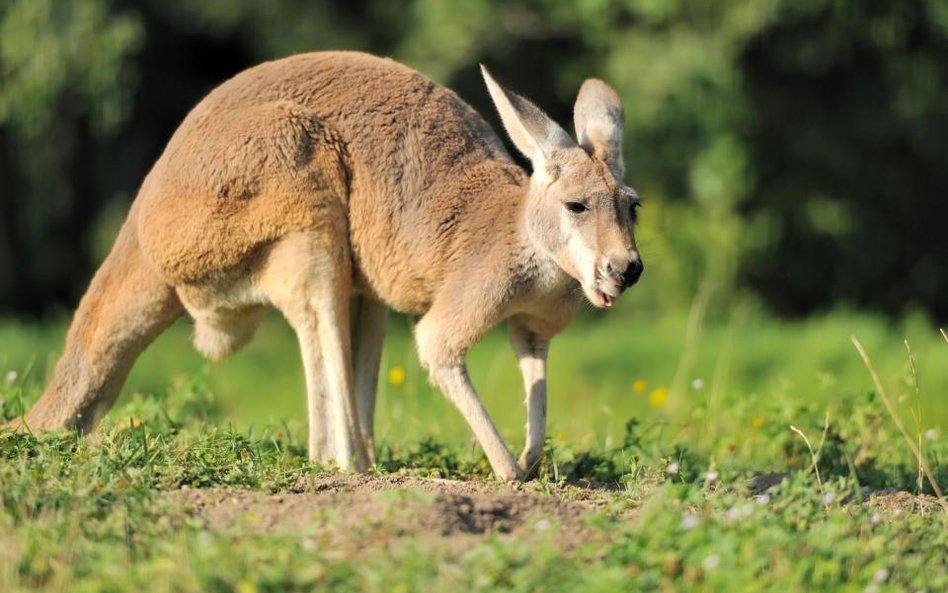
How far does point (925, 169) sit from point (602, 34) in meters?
4.49

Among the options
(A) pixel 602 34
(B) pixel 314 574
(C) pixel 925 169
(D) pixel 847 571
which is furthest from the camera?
(C) pixel 925 169

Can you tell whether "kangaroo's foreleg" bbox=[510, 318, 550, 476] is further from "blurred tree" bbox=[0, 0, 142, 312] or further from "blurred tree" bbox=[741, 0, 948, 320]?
"blurred tree" bbox=[741, 0, 948, 320]

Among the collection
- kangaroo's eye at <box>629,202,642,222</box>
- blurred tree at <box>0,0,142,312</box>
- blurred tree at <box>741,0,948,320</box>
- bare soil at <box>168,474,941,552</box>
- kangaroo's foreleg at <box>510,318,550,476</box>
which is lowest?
bare soil at <box>168,474,941,552</box>

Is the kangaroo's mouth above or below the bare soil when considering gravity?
above

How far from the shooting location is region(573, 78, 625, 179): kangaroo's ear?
6793 mm

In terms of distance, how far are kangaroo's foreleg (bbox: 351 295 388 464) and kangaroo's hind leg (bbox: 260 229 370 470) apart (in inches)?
17.3

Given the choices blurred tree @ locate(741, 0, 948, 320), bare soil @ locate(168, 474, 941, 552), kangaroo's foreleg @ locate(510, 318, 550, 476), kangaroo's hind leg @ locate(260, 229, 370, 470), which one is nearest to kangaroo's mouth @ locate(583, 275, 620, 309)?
kangaroo's foreleg @ locate(510, 318, 550, 476)

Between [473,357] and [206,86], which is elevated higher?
[206,86]

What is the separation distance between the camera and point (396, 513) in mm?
4773

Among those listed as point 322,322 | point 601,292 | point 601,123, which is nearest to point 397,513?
point 601,292

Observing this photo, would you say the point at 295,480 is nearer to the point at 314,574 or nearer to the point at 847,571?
the point at 314,574

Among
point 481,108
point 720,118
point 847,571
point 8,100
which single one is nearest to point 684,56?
point 720,118

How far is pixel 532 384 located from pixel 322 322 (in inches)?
36.4

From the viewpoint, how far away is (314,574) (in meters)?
4.22
